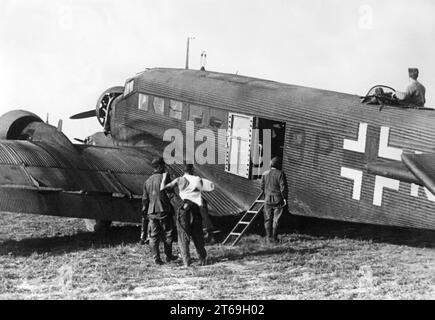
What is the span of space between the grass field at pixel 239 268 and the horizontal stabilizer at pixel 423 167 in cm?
125

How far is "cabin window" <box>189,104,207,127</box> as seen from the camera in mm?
11742

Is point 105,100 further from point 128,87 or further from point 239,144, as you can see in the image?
point 239,144

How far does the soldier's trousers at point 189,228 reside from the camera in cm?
834

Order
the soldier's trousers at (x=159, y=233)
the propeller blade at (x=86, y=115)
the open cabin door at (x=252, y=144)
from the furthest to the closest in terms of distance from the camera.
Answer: the propeller blade at (x=86, y=115), the open cabin door at (x=252, y=144), the soldier's trousers at (x=159, y=233)

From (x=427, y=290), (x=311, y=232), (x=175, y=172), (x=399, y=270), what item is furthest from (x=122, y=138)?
(x=427, y=290)

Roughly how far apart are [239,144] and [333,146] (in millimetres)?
2005

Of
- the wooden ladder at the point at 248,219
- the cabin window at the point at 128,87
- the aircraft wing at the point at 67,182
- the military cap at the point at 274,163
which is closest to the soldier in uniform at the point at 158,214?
the aircraft wing at the point at 67,182

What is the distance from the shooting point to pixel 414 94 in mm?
9508

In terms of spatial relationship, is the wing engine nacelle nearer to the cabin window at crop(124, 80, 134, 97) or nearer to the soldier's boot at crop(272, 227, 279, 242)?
the cabin window at crop(124, 80, 134, 97)

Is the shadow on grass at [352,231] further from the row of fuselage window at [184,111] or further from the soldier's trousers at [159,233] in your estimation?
the soldier's trousers at [159,233]

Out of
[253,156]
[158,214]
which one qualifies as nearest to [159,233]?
[158,214]

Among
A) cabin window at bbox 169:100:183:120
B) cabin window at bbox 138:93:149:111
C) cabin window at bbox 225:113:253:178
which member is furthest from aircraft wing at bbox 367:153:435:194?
cabin window at bbox 138:93:149:111

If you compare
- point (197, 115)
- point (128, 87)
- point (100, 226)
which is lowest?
point (100, 226)
